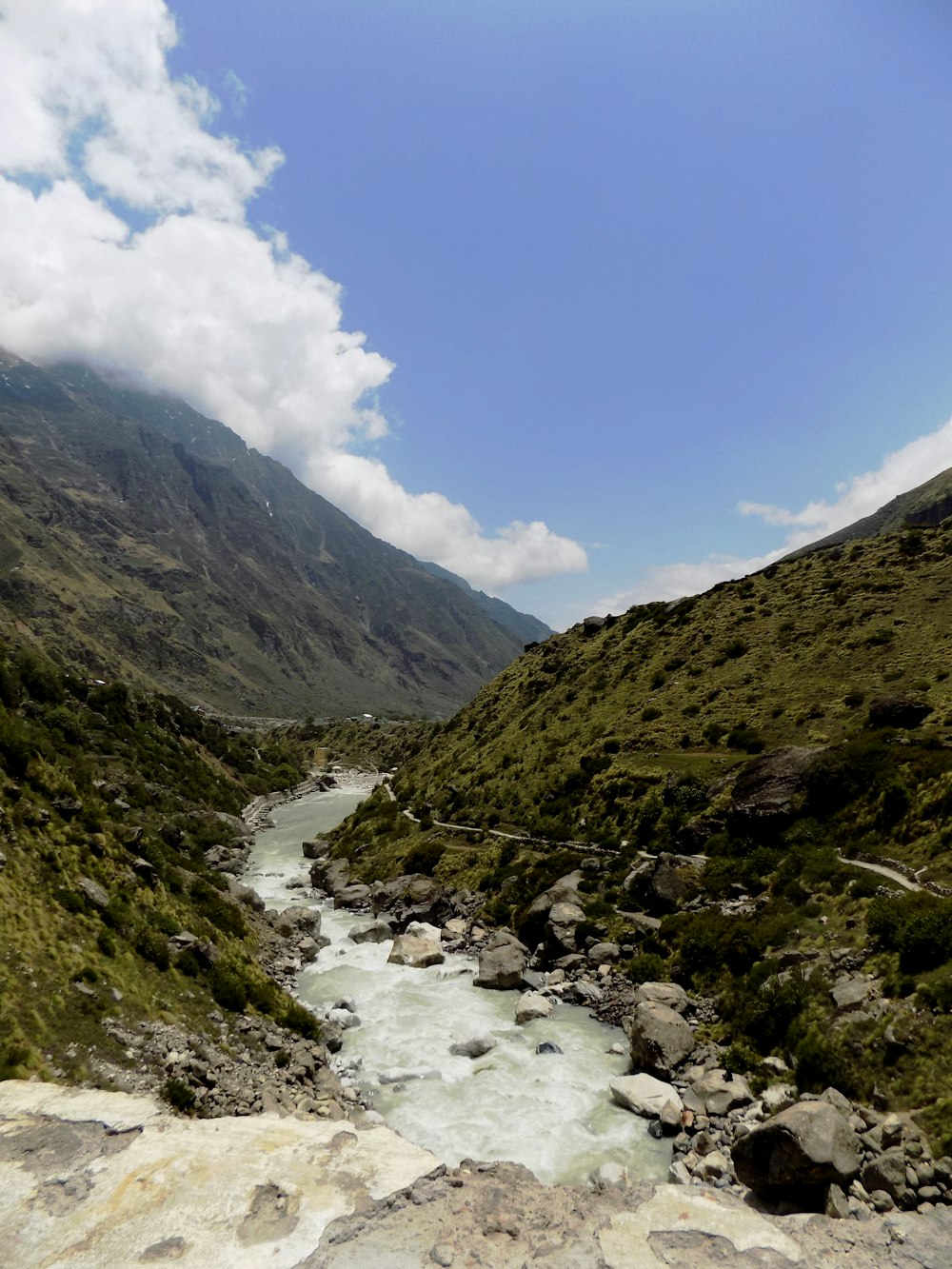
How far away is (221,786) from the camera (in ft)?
312

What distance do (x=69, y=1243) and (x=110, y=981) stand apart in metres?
10.5

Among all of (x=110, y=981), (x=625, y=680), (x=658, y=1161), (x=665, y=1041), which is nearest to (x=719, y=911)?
(x=665, y=1041)

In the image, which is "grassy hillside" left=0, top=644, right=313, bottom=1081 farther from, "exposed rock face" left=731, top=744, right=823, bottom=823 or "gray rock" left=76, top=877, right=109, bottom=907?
"exposed rock face" left=731, top=744, right=823, bottom=823

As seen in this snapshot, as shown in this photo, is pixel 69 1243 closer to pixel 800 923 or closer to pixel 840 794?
pixel 800 923

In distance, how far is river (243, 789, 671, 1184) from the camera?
58.5ft

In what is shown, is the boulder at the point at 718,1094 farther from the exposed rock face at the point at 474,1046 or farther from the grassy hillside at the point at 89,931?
the grassy hillside at the point at 89,931

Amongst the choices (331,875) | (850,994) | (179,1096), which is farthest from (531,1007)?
(331,875)

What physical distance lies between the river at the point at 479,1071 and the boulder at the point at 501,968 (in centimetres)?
65

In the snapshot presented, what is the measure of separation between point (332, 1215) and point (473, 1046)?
13.8 metres

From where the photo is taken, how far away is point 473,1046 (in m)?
24.0

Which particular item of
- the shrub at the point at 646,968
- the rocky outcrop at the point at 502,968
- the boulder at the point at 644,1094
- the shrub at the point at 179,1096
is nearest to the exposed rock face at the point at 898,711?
the shrub at the point at 646,968

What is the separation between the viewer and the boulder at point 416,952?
111 feet

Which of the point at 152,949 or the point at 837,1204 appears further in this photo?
the point at 152,949

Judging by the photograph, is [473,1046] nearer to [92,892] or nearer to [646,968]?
[646,968]
